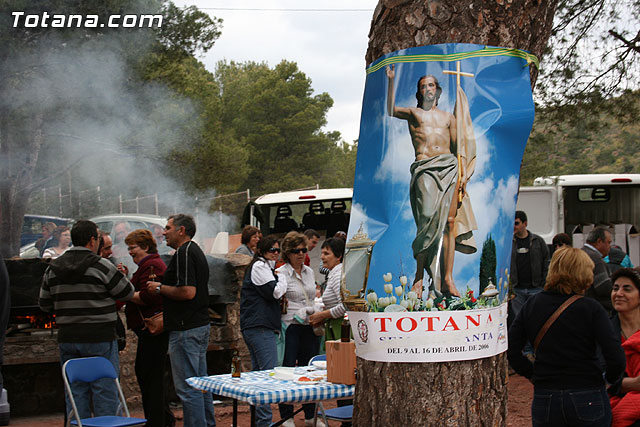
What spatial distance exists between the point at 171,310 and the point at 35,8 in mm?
12801

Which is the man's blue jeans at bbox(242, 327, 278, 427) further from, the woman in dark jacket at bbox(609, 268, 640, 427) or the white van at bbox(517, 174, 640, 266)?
the white van at bbox(517, 174, 640, 266)

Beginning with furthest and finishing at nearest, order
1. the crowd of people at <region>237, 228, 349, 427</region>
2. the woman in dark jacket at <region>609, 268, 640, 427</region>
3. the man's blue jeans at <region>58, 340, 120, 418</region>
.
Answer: the crowd of people at <region>237, 228, 349, 427</region>
the man's blue jeans at <region>58, 340, 120, 418</region>
the woman in dark jacket at <region>609, 268, 640, 427</region>

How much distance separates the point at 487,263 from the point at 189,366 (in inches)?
144

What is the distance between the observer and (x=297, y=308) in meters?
7.12

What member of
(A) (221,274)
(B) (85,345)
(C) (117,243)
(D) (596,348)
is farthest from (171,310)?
(C) (117,243)

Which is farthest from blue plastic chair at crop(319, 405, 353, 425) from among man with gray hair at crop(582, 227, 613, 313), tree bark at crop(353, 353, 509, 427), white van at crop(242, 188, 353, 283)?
white van at crop(242, 188, 353, 283)

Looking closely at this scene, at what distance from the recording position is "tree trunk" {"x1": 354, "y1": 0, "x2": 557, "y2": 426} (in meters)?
2.98

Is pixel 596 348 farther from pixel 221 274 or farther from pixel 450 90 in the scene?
pixel 221 274

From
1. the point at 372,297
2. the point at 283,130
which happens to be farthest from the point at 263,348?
the point at 283,130

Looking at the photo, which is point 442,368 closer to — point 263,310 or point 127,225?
point 263,310

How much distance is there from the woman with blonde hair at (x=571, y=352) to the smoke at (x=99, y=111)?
1534 cm

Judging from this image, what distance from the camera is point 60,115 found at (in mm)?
19172

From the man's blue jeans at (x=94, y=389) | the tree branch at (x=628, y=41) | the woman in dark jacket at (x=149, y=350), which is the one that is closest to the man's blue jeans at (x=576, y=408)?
the man's blue jeans at (x=94, y=389)

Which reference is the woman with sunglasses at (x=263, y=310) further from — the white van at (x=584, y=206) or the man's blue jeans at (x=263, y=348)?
the white van at (x=584, y=206)
